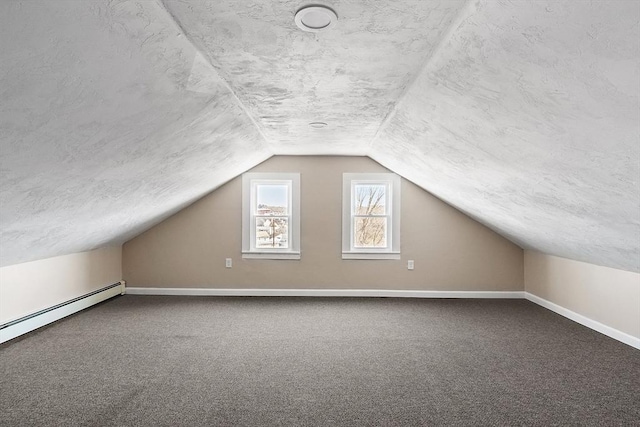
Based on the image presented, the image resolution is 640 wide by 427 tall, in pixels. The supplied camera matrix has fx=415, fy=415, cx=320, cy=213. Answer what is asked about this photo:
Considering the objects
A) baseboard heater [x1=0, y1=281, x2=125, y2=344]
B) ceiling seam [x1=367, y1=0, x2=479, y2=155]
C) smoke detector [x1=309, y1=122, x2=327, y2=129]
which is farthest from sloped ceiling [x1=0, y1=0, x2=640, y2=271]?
baseboard heater [x1=0, y1=281, x2=125, y2=344]

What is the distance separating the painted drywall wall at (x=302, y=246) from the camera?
237 inches

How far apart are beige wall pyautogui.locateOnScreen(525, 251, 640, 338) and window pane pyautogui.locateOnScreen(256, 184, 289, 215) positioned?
3.57 metres

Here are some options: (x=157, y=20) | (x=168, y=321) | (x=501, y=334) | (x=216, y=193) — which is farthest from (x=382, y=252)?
(x=157, y=20)

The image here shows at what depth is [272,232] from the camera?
620 centimetres

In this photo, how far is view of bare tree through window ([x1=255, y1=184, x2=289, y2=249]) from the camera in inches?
244

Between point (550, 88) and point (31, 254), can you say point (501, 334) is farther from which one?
point (31, 254)

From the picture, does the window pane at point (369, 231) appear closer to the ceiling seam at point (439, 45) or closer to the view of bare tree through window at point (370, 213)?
the view of bare tree through window at point (370, 213)

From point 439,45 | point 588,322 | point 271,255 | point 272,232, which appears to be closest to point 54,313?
point 271,255

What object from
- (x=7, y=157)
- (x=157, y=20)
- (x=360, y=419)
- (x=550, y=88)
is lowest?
(x=360, y=419)

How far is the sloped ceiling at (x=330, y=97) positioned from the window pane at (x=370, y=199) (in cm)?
209

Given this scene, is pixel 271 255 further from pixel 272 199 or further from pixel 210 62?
pixel 210 62

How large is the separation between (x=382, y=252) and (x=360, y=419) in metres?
3.66

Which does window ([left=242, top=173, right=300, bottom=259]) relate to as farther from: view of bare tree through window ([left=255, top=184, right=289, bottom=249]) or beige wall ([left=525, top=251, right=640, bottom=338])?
beige wall ([left=525, top=251, right=640, bottom=338])

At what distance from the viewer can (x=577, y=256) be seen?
14.6 ft
